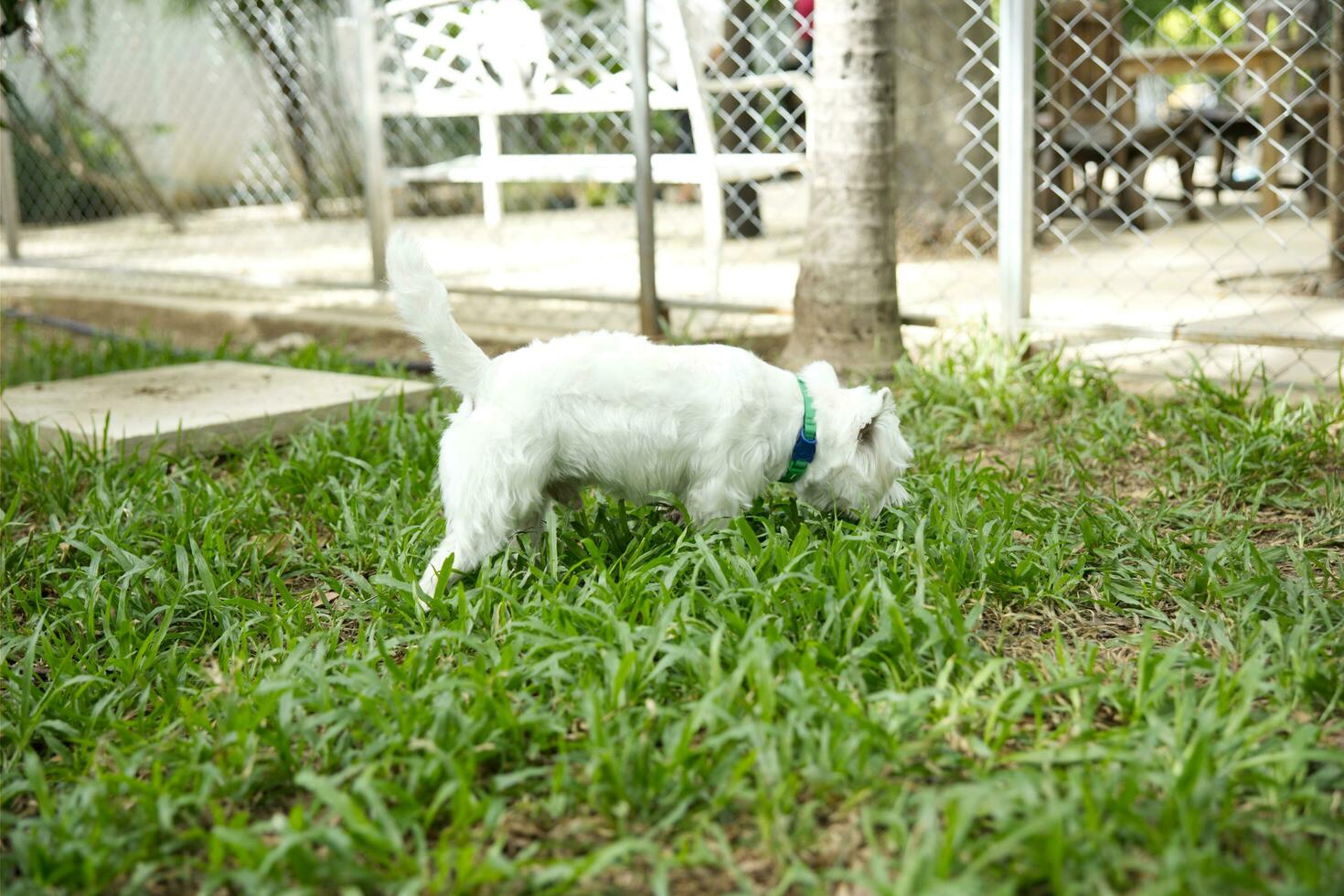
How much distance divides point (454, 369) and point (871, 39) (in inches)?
87.7

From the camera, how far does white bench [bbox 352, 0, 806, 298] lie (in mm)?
5383

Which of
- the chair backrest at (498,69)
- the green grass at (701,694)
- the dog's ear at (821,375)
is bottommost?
the green grass at (701,694)

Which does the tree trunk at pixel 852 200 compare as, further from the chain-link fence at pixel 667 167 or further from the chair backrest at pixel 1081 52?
the chair backrest at pixel 1081 52

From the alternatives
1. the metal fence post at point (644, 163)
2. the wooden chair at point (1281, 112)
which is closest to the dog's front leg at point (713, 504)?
the metal fence post at point (644, 163)

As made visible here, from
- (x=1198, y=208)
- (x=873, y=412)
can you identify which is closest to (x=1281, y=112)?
(x=1198, y=208)

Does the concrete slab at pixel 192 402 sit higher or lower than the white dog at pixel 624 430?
lower

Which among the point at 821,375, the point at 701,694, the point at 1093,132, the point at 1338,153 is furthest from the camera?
the point at 1093,132

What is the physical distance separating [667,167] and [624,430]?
2.98 meters

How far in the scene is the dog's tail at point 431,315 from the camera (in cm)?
254

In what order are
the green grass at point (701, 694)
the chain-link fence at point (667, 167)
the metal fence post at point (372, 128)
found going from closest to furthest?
the green grass at point (701, 694), the chain-link fence at point (667, 167), the metal fence post at point (372, 128)

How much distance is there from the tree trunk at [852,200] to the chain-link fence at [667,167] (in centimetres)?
36

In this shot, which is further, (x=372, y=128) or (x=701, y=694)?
(x=372, y=128)

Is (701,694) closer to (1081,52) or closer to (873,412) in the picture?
(873,412)

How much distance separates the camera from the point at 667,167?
5.41 meters
